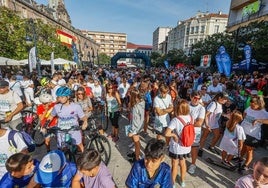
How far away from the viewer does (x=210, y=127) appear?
4844mm

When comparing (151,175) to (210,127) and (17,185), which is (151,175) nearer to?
(17,185)

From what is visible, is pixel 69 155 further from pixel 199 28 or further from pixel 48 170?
pixel 199 28

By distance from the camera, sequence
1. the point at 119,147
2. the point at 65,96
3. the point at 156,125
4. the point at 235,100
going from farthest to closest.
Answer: the point at 235,100 < the point at 119,147 < the point at 156,125 < the point at 65,96

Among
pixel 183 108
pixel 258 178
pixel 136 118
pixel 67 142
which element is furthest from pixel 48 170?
pixel 136 118

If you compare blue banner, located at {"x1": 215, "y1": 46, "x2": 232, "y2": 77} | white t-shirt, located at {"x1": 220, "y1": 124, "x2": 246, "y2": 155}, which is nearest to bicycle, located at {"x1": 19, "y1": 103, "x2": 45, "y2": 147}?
white t-shirt, located at {"x1": 220, "y1": 124, "x2": 246, "y2": 155}

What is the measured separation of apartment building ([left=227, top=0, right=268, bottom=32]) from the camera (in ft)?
112

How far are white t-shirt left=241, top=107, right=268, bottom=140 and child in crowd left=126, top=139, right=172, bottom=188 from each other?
291cm

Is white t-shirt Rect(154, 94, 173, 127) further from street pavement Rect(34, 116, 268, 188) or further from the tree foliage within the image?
the tree foliage

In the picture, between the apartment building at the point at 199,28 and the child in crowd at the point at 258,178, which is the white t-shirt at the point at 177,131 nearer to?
the child in crowd at the point at 258,178

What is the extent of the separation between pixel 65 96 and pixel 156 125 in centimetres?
220

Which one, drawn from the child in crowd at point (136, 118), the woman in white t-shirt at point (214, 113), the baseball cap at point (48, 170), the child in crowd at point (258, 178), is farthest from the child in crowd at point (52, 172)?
the woman in white t-shirt at point (214, 113)

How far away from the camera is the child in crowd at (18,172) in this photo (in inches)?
78.6

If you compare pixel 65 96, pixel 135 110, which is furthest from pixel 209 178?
pixel 65 96

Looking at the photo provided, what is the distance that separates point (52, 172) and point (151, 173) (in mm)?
1037
